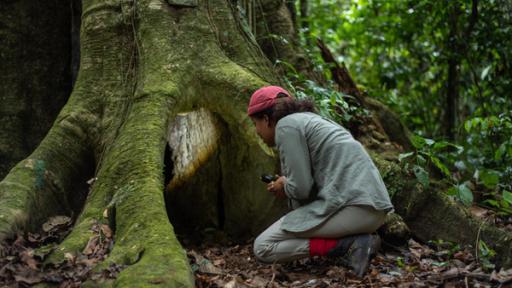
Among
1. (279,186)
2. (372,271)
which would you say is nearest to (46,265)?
(279,186)

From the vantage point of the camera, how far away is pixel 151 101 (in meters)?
4.80

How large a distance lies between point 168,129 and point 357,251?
197cm

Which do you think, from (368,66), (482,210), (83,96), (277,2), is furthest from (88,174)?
(368,66)

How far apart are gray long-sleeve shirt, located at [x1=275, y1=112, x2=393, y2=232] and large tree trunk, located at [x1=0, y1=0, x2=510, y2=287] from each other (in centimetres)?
86

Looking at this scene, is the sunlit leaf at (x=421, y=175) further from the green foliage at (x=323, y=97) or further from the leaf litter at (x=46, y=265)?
the leaf litter at (x=46, y=265)

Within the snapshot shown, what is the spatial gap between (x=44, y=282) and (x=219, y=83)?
7.77ft

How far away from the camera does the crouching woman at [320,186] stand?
4062mm

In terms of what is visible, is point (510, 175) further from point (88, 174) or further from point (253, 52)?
point (88, 174)

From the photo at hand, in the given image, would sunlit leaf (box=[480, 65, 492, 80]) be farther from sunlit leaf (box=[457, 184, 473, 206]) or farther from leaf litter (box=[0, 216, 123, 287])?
leaf litter (box=[0, 216, 123, 287])

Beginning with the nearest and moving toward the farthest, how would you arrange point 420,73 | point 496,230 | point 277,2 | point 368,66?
point 496,230 < point 277,2 < point 420,73 < point 368,66

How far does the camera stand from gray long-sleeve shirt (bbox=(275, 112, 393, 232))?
4.05m

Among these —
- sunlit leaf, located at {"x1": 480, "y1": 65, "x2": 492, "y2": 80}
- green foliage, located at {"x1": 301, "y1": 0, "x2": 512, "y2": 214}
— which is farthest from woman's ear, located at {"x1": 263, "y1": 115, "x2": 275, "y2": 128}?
sunlit leaf, located at {"x1": 480, "y1": 65, "x2": 492, "y2": 80}

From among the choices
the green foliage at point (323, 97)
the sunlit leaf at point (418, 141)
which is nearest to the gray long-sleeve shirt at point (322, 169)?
the sunlit leaf at point (418, 141)

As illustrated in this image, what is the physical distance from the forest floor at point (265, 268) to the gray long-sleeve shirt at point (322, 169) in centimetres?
43
